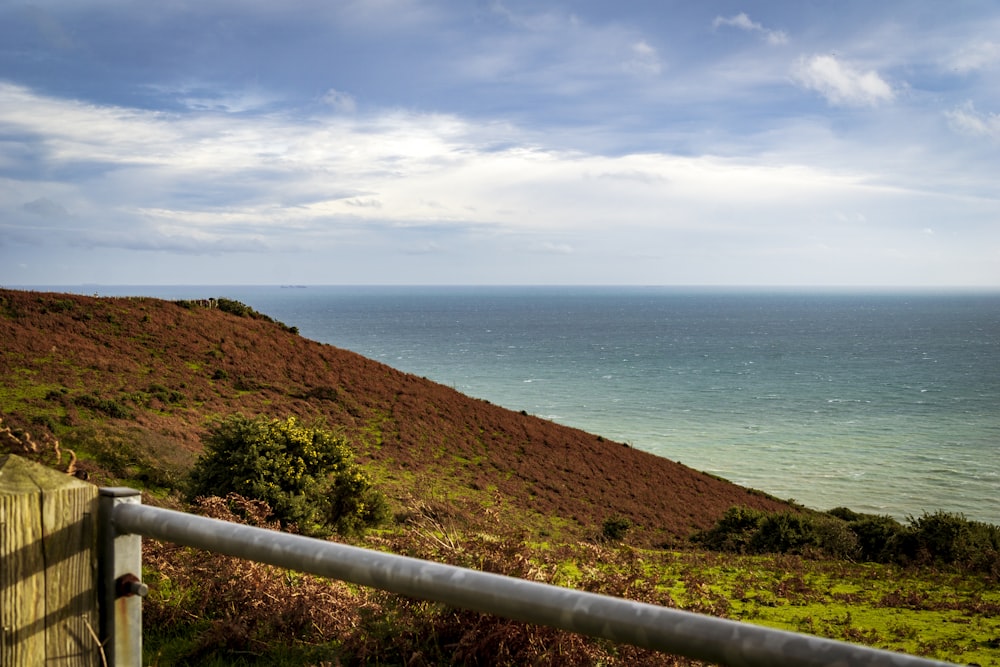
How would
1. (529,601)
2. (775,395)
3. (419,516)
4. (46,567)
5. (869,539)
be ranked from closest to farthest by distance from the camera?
(529,601) → (46,567) → (419,516) → (869,539) → (775,395)

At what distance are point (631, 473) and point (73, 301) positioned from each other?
79.3ft

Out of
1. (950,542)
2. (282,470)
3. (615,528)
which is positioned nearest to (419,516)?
(282,470)

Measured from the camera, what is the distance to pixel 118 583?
240 cm

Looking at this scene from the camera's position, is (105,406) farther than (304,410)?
No

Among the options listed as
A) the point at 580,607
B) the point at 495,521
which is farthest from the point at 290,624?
the point at 580,607

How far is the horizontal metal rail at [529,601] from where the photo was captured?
60.2 inches

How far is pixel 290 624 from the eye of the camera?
5.44 meters

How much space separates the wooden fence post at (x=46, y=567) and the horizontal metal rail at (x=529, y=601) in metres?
0.13

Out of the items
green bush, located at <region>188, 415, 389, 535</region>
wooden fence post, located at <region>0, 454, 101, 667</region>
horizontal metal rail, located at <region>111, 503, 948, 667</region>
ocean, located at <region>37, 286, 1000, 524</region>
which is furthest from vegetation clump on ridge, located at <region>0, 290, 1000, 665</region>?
ocean, located at <region>37, 286, 1000, 524</region>

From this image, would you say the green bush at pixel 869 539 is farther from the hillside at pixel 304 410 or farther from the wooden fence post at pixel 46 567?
the wooden fence post at pixel 46 567

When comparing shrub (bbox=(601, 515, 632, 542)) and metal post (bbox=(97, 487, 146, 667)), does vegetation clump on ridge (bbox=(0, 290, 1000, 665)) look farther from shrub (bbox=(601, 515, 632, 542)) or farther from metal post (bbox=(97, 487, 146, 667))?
metal post (bbox=(97, 487, 146, 667))

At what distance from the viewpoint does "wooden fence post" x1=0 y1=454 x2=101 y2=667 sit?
2.16 m

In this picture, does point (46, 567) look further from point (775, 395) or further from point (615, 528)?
point (775, 395)

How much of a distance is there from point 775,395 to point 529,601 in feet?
240
